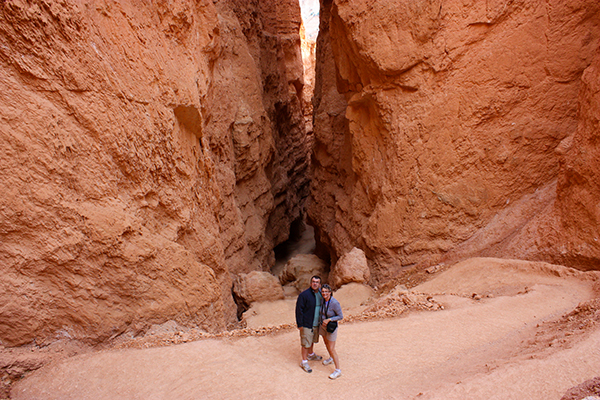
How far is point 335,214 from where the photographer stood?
1180 centimetres

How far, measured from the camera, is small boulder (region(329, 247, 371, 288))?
28.1 ft

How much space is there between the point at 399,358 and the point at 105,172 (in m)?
4.16

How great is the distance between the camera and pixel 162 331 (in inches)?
213

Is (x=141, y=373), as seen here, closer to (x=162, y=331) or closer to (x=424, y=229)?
(x=162, y=331)

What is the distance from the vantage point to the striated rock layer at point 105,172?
13.9ft

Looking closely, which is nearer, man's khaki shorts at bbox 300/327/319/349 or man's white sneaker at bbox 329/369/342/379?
man's white sneaker at bbox 329/369/342/379

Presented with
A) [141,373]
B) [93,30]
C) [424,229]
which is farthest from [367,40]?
[141,373]

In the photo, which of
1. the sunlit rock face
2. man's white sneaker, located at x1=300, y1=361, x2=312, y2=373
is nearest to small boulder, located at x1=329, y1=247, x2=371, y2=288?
the sunlit rock face

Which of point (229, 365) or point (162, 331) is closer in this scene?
point (229, 365)

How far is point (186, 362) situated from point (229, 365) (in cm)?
49

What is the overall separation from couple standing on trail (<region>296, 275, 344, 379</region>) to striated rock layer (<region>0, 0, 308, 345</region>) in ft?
8.22

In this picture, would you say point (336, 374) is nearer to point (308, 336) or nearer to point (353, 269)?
point (308, 336)

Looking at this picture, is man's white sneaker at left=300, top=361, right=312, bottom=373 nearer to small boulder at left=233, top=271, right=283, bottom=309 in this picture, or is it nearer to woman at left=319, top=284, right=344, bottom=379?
woman at left=319, top=284, right=344, bottom=379

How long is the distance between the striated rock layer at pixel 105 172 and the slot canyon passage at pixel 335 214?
0.09 ft
